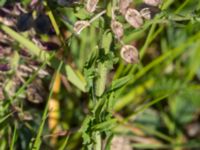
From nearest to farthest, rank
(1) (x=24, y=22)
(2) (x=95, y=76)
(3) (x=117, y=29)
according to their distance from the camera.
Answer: (3) (x=117, y=29) < (2) (x=95, y=76) < (1) (x=24, y=22)

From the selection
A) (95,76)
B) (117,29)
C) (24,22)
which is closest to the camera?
(117,29)

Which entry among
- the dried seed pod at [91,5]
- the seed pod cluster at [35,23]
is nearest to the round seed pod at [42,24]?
the seed pod cluster at [35,23]

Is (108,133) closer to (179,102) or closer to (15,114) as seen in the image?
(15,114)

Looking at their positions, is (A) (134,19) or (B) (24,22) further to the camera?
(B) (24,22)

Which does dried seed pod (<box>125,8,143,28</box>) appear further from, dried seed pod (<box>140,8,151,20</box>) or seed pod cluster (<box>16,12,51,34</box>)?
seed pod cluster (<box>16,12,51,34</box>)

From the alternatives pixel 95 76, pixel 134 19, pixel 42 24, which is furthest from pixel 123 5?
pixel 42 24

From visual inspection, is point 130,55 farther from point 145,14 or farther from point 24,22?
point 24,22

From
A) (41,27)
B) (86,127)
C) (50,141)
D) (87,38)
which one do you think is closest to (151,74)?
(87,38)

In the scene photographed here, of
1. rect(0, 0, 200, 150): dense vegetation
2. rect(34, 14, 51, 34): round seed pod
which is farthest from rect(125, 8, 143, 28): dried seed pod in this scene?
rect(34, 14, 51, 34): round seed pod

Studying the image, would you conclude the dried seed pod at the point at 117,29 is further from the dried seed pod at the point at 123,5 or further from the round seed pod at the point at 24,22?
the round seed pod at the point at 24,22
